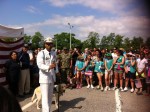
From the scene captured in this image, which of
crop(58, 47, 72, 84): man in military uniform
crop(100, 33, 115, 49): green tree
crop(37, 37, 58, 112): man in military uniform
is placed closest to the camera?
crop(37, 37, 58, 112): man in military uniform

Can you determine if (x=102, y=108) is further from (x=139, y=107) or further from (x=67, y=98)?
(x=67, y=98)

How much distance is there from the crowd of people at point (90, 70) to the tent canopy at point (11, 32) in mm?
576

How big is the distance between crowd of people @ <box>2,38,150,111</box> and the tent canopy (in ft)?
1.89

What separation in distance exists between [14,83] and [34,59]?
264 cm

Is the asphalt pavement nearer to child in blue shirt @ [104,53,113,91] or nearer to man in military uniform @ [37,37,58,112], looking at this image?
man in military uniform @ [37,37,58,112]

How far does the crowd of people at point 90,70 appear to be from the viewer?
366 inches

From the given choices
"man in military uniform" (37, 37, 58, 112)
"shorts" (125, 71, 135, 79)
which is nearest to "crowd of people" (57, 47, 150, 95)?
"shorts" (125, 71, 135, 79)

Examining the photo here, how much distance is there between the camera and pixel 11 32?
31.0 ft

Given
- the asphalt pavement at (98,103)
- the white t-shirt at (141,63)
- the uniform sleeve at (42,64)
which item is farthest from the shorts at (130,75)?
the uniform sleeve at (42,64)

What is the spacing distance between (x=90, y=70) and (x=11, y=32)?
4.19 metres

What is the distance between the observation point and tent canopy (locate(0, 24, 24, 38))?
28.6ft

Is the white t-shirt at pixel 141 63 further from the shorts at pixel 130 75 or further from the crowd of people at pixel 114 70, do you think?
the shorts at pixel 130 75

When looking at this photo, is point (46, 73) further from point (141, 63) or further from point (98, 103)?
point (141, 63)

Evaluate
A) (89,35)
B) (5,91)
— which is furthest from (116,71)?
(89,35)
